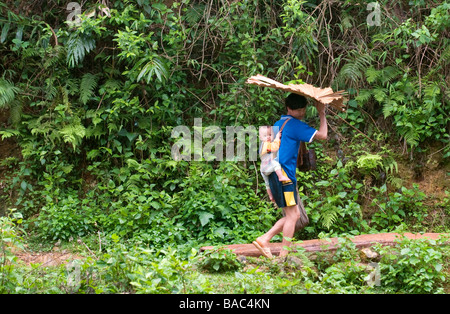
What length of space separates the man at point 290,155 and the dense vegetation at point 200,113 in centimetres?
102

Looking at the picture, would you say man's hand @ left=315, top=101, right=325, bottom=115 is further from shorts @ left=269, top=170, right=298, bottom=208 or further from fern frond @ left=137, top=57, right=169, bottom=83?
fern frond @ left=137, top=57, right=169, bottom=83

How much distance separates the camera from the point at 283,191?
551 cm

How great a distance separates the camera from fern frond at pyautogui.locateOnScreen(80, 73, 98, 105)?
7488 mm

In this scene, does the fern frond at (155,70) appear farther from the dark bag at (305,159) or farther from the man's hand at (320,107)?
the man's hand at (320,107)

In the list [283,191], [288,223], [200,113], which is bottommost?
[288,223]

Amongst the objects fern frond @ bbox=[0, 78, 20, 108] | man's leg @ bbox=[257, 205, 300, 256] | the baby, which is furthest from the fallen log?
fern frond @ bbox=[0, 78, 20, 108]

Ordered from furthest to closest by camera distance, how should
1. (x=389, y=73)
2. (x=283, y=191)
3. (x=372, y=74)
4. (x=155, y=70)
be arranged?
(x=389, y=73) → (x=372, y=74) → (x=155, y=70) → (x=283, y=191)

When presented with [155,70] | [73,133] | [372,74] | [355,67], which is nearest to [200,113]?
[155,70]

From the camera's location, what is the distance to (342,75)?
7.69m

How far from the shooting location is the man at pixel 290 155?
17.7 ft

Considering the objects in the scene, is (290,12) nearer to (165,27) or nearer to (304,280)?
(165,27)

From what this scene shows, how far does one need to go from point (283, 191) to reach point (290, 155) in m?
0.41

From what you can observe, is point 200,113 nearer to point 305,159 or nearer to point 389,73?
point 305,159

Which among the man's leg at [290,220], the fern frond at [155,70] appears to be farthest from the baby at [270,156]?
the fern frond at [155,70]
